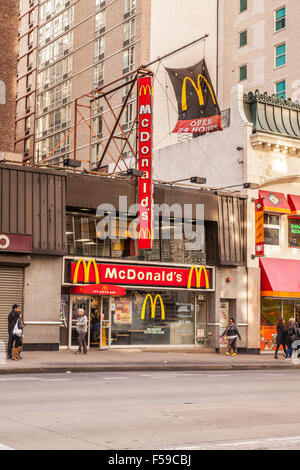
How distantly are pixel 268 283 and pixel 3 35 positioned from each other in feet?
63.8

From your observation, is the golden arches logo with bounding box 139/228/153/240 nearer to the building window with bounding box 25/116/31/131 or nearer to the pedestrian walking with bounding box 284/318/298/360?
the pedestrian walking with bounding box 284/318/298/360

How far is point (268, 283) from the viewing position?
31.5 meters

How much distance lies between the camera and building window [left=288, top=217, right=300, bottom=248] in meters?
33.7

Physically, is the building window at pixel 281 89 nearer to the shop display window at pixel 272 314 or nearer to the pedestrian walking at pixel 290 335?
the shop display window at pixel 272 314

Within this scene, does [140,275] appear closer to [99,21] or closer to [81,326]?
[81,326]

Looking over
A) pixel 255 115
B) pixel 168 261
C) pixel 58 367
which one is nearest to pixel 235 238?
pixel 168 261

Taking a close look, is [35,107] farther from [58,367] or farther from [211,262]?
[58,367]

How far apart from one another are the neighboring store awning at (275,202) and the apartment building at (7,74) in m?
14.0

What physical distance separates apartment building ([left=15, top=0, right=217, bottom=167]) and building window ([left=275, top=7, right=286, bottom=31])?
6.50 metres

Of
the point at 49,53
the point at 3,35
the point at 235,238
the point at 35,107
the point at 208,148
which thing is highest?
the point at 49,53

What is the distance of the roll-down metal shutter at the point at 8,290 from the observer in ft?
81.1

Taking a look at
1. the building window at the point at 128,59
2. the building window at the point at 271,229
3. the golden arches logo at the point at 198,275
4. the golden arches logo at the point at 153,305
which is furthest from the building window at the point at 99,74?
the golden arches logo at the point at 153,305

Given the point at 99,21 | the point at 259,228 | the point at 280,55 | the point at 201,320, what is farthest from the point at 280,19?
the point at 201,320

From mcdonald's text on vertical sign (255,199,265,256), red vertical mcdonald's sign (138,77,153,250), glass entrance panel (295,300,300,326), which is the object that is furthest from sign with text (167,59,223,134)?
glass entrance panel (295,300,300,326)
